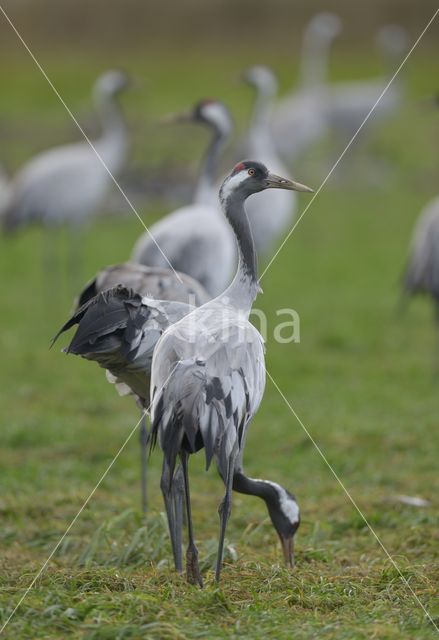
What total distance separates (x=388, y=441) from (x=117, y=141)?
6594 mm

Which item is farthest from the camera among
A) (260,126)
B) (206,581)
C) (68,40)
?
(68,40)

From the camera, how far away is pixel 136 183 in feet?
63.3

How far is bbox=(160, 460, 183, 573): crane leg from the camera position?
4668 millimetres

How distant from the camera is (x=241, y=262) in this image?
532 cm

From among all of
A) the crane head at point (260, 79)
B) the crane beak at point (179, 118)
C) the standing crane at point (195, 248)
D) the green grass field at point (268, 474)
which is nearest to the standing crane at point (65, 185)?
the green grass field at point (268, 474)

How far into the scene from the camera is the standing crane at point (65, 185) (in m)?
12.9

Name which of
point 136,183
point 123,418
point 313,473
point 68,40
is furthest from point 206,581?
point 68,40

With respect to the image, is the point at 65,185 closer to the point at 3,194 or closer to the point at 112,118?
the point at 112,118

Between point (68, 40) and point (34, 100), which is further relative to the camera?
point (68, 40)

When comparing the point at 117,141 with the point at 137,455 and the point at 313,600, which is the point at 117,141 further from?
the point at 313,600

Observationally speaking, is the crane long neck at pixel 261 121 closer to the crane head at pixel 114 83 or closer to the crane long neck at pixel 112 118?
the crane long neck at pixel 112 118

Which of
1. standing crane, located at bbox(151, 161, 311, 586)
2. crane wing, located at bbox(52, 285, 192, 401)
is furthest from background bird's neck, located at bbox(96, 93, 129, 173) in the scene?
standing crane, located at bbox(151, 161, 311, 586)

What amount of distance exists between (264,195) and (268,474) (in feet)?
15.4

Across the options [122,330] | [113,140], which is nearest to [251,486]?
[122,330]
